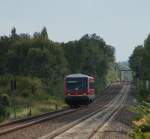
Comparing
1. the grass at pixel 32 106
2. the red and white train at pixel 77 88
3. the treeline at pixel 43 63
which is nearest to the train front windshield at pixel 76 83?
the red and white train at pixel 77 88

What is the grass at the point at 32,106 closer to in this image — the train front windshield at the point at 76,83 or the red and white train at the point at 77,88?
the red and white train at the point at 77,88

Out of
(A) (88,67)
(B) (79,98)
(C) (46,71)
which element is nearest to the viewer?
(B) (79,98)

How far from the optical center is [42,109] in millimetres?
60531

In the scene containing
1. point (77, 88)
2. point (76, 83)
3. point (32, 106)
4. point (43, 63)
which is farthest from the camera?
point (43, 63)

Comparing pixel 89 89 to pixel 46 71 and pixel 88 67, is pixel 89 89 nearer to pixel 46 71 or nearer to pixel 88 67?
pixel 46 71

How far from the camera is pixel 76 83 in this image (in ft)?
199

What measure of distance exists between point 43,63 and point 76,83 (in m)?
56.1

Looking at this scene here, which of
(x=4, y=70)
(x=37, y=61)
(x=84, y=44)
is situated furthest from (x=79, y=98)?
(x=84, y=44)

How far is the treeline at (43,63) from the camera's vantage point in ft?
291

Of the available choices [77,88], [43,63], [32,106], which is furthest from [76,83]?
[43,63]

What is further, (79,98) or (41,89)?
(41,89)

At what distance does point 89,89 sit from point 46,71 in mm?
49030

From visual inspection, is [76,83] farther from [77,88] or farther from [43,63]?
[43,63]

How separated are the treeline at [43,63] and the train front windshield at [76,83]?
15349mm
